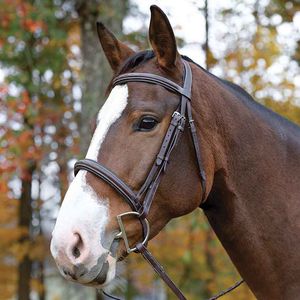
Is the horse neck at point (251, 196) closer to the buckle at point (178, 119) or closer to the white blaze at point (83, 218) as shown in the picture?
the buckle at point (178, 119)

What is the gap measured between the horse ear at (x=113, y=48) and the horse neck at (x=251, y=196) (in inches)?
19.9

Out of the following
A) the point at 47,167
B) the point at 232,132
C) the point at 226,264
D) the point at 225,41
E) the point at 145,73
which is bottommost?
the point at 226,264

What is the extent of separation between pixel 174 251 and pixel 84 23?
28.1 feet

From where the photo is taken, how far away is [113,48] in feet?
12.8

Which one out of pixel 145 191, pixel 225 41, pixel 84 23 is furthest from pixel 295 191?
pixel 225 41

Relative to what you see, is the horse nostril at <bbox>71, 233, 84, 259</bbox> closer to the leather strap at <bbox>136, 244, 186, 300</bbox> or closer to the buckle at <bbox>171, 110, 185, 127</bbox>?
the leather strap at <bbox>136, 244, 186, 300</bbox>

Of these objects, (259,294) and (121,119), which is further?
(259,294)

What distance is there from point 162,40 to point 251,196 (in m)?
1.06

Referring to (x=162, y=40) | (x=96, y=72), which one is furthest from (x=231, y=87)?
(x=96, y=72)

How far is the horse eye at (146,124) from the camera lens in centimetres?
336

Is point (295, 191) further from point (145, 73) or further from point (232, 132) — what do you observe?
point (145, 73)

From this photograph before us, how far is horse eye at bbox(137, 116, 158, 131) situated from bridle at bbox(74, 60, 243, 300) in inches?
4.0

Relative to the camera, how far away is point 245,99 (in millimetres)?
3947

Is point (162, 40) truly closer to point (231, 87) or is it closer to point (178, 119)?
point (178, 119)
